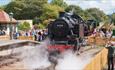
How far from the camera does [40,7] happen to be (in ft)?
335

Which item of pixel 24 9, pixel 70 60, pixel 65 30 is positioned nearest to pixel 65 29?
pixel 65 30

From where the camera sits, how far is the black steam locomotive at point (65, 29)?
57.2ft

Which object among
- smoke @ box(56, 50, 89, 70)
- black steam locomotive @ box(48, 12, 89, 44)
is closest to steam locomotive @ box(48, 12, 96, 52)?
black steam locomotive @ box(48, 12, 89, 44)

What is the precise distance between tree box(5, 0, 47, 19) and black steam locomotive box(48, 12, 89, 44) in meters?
77.2

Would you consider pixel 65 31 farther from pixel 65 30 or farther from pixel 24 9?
pixel 24 9

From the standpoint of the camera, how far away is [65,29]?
57.3ft

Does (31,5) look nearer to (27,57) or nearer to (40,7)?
(40,7)

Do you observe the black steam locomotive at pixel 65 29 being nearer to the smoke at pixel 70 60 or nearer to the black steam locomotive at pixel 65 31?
the black steam locomotive at pixel 65 31

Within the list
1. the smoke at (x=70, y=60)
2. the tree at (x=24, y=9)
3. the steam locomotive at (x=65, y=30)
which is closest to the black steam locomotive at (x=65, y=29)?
the steam locomotive at (x=65, y=30)

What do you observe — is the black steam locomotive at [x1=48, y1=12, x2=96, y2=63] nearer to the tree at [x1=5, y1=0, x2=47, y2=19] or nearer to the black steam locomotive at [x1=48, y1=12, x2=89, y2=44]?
the black steam locomotive at [x1=48, y1=12, x2=89, y2=44]

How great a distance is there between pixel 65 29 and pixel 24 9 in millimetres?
82628

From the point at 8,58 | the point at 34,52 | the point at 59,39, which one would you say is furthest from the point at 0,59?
the point at 59,39

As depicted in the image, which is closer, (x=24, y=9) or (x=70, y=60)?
(x=70, y=60)

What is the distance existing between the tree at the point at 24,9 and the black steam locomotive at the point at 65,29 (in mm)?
77196
